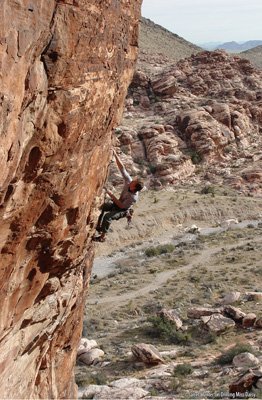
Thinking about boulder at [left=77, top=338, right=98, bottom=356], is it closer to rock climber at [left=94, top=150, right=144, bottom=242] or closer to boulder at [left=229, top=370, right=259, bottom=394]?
boulder at [left=229, top=370, right=259, bottom=394]

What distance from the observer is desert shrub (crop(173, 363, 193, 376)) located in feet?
37.4

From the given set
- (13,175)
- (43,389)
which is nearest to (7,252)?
(13,175)

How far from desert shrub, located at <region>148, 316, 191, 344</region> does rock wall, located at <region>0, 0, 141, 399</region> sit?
8240 millimetres

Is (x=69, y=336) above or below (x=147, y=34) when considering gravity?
below

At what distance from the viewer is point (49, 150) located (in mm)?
4160

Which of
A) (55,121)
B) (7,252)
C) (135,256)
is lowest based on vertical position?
(135,256)

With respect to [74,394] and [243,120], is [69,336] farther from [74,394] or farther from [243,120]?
[243,120]

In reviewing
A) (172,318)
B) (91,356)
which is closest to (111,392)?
(91,356)

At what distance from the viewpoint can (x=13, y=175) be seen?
12.1 ft

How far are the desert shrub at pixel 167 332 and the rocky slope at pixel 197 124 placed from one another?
66.4ft

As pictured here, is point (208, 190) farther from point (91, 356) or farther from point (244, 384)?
point (244, 384)

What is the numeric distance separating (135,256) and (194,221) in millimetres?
6759

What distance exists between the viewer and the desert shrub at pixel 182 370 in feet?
37.4

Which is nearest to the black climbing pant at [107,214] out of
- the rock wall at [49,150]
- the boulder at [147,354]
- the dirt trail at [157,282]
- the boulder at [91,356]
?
the rock wall at [49,150]
